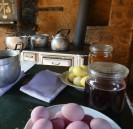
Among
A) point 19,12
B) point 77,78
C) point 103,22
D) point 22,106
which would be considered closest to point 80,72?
point 77,78

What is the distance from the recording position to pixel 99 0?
2.48 meters

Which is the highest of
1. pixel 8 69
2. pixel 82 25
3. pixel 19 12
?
pixel 19 12

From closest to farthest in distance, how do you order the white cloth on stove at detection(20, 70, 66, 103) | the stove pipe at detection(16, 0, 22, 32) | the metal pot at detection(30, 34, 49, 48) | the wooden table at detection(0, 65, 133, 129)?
1. the wooden table at detection(0, 65, 133, 129)
2. the white cloth on stove at detection(20, 70, 66, 103)
3. the metal pot at detection(30, 34, 49, 48)
4. the stove pipe at detection(16, 0, 22, 32)

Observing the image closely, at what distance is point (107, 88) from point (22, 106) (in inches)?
12.3

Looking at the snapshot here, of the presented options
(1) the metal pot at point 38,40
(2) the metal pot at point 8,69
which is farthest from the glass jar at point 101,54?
(1) the metal pot at point 38,40

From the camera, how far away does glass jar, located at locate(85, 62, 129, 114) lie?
59 centimetres

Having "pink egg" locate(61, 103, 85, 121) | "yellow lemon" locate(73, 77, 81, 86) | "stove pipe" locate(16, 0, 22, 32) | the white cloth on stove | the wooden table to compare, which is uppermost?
"stove pipe" locate(16, 0, 22, 32)

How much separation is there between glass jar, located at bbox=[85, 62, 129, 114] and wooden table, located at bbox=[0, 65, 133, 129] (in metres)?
0.05

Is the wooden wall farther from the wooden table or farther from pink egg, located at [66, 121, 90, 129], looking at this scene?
pink egg, located at [66, 121, 90, 129]

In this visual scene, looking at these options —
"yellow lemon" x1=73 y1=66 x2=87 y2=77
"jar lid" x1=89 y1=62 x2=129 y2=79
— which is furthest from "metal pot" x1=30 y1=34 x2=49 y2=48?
"jar lid" x1=89 y1=62 x2=129 y2=79

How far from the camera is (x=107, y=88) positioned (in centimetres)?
59

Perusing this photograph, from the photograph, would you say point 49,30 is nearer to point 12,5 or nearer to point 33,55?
point 12,5

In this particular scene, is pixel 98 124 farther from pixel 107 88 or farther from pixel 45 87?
pixel 45 87

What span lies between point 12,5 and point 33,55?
43.6 inches
